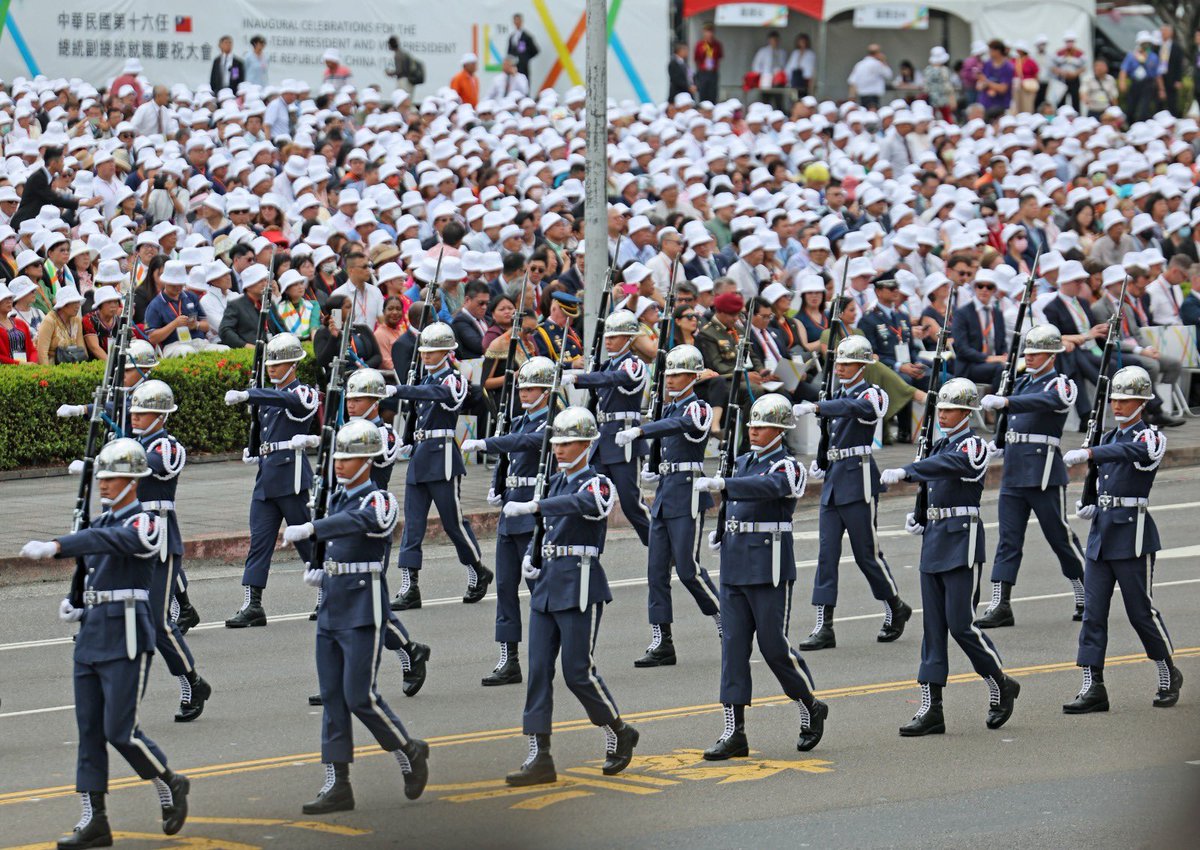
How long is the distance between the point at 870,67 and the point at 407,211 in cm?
1264

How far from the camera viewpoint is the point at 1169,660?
11.8m

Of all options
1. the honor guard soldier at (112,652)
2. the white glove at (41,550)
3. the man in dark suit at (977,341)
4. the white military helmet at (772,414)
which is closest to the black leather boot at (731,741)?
the white military helmet at (772,414)

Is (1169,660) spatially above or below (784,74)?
below

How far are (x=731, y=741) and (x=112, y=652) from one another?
10.4 feet

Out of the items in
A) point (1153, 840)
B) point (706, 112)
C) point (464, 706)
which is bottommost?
point (464, 706)

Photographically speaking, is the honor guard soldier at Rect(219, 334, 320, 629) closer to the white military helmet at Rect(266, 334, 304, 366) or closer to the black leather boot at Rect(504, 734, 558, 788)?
the white military helmet at Rect(266, 334, 304, 366)

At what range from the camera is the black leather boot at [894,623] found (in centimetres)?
1384

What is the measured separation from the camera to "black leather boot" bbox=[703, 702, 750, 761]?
10617mm

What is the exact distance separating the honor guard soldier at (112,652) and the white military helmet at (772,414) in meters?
3.24

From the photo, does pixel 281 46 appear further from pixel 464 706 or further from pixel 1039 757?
pixel 1039 757

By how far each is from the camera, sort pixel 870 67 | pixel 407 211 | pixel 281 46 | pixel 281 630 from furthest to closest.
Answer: pixel 870 67 < pixel 281 46 < pixel 407 211 < pixel 281 630

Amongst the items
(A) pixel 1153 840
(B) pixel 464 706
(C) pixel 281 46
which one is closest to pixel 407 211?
(C) pixel 281 46

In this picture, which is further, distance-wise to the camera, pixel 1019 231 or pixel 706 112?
pixel 706 112

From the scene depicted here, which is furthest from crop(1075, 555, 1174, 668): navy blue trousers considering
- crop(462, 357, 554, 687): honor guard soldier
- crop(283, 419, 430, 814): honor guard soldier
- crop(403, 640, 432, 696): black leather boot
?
crop(283, 419, 430, 814): honor guard soldier
